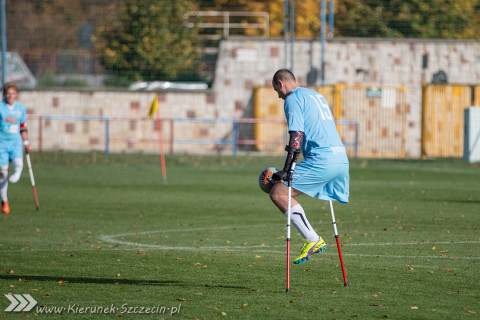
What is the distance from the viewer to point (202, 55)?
3759 cm

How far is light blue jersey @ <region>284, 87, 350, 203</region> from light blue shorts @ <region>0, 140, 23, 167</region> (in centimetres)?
888

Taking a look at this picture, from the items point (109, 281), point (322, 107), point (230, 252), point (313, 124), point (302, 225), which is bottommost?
point (230, 252)

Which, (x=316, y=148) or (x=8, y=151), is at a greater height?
(x=316, y=148)

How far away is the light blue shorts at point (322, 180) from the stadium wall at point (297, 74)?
26.3 metres

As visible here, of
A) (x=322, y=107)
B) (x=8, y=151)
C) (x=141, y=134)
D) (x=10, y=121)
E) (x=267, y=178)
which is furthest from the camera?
(x=141, y=134)

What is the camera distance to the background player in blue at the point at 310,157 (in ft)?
26.1

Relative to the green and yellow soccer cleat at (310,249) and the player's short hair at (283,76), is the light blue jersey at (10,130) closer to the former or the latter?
the player's short hair at (283,76)

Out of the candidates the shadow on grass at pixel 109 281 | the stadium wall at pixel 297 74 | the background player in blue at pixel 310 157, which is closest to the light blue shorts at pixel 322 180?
the background player in blue at pixel 310 157

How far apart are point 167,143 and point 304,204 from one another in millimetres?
16898

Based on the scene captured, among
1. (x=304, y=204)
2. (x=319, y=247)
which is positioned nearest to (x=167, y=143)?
(x=304, y=204)

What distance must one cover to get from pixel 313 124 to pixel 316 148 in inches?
10.5

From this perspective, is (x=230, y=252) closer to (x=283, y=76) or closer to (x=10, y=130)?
(x=283, y=76)

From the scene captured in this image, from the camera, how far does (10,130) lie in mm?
15594

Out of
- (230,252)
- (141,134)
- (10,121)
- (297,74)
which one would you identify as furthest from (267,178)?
(297,74)
